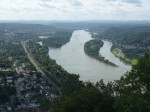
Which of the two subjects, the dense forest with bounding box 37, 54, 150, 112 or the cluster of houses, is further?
the cluster of houses

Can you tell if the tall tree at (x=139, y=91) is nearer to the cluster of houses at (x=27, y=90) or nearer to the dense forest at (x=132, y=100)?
the dense forest at (x=132, y=100)

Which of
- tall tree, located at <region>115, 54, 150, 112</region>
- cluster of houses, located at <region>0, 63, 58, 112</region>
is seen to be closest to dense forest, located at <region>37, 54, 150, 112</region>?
tall tree, located at <region>115, 54, 150, 112</region>

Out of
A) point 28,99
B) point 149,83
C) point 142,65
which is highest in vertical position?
point 142,65

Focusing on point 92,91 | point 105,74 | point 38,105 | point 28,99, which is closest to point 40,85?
point 28,99

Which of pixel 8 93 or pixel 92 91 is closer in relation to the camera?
pixel 92 91

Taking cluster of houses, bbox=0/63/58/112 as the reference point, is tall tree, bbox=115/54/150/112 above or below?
above

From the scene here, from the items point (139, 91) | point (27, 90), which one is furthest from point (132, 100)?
point (27, 90)

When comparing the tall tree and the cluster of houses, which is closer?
the tall tree

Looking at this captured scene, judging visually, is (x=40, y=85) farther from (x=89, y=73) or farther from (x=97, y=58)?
(x=97, y=58)

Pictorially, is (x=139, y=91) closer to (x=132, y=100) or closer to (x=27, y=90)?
(x=132, y=100)

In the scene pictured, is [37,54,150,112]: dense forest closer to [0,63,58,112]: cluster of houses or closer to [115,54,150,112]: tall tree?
[115,54,150,112]: tall tree

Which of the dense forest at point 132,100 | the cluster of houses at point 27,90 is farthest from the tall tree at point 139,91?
the cluster of houses at point 27,90
